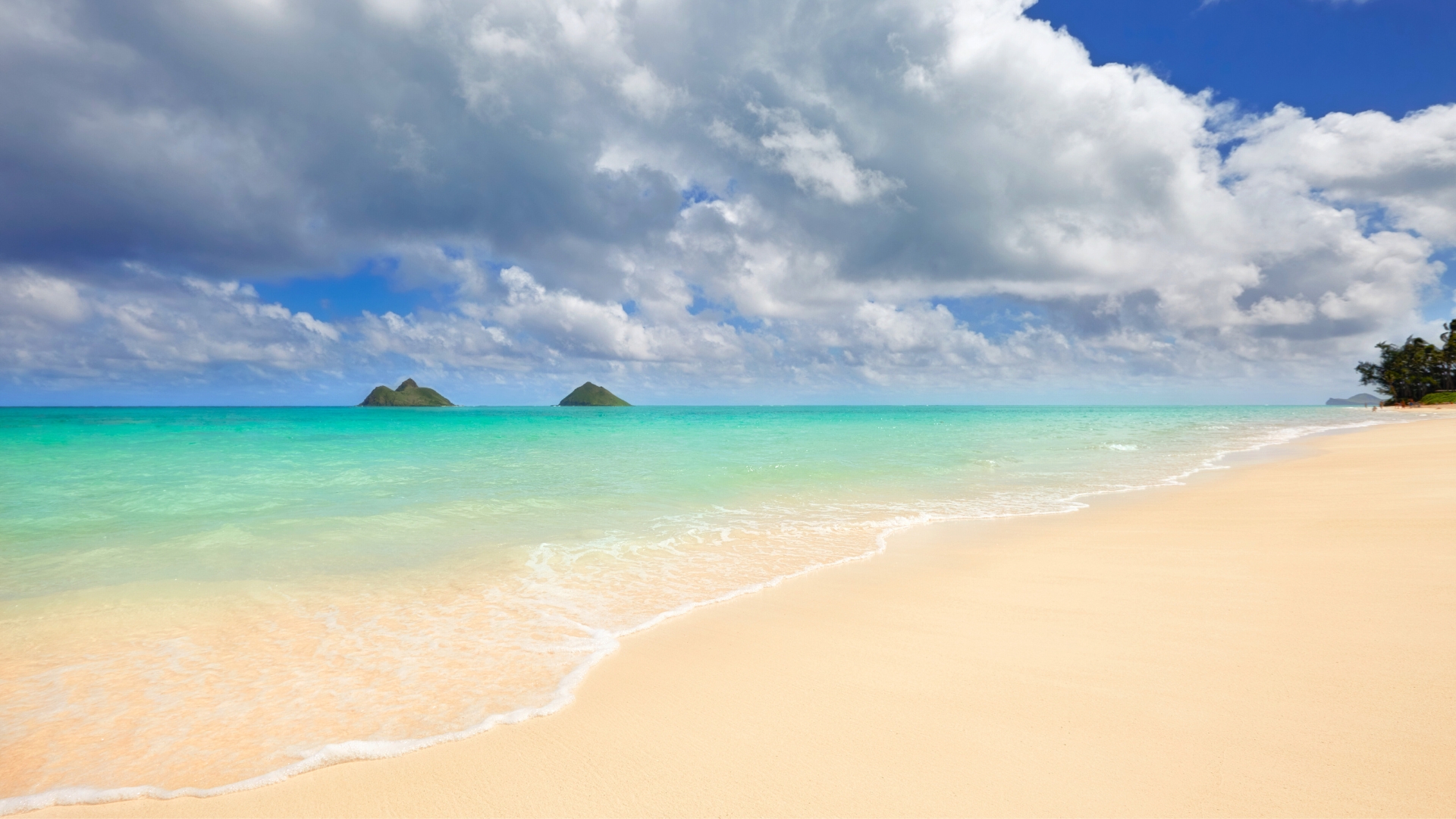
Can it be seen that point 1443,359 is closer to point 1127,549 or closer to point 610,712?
point 1127,549

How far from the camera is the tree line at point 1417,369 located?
284 ft

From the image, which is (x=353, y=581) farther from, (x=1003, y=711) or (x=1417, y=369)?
(x=1417, y=369)

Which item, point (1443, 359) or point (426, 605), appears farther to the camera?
point (1443, 359)

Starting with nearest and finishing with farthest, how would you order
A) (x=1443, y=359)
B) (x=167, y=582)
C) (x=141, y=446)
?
1. (x=167, y=582)
2. (x=141, y=446)
3. (x=1443, y=359)

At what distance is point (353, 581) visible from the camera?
736cm

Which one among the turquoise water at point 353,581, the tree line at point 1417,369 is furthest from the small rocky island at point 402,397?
the tree line at point 1417,369

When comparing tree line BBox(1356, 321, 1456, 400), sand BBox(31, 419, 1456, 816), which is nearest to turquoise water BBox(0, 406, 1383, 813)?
sand BBox(31, 419, 1456, 816)

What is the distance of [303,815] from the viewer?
10.1 ft

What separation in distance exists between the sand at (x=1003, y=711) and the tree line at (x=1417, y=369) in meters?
123

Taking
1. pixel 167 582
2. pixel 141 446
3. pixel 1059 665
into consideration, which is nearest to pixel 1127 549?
pixel 1059 665

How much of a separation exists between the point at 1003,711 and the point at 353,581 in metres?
7.28

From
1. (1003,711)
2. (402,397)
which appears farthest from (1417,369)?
(402,397)

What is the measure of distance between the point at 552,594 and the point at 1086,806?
541 cm

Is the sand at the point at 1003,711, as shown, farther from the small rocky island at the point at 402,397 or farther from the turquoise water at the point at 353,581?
the small rocky island at the point at 402,397
